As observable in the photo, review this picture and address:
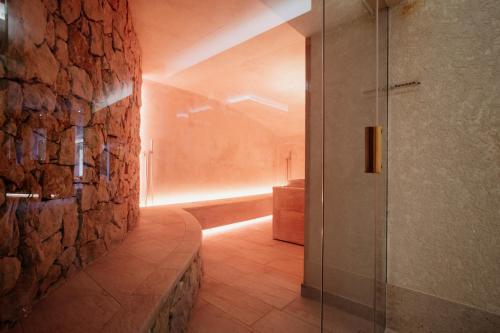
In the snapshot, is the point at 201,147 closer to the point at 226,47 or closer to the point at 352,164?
the point at 226,47

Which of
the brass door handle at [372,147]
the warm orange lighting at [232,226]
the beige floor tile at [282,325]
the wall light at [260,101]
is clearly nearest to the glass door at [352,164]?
the brass door handle at [372,147]

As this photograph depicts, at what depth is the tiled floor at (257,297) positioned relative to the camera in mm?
1476

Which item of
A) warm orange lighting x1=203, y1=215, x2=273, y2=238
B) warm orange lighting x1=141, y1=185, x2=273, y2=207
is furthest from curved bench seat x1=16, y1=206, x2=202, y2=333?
warm orange lighting x1=141, y1=185, x2=273, y2=207

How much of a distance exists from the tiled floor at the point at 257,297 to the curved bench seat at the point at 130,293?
0.18 m

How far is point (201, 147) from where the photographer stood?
183 inches

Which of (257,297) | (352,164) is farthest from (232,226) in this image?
(352,164)

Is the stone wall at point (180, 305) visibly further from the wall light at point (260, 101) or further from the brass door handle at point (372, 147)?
the wall light at point (260, 101)

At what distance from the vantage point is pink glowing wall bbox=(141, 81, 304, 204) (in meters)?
3.96

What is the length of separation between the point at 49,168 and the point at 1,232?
38 cm

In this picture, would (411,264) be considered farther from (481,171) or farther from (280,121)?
(280,121)

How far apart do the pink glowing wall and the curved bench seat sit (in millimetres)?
2195

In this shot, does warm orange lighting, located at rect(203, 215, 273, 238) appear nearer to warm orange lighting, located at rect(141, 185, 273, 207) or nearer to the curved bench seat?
warm orange lighting, located at rect(141, 185, 273, 207)

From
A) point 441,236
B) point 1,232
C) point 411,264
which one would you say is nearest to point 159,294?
point 1,232

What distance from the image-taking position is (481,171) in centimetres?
123
